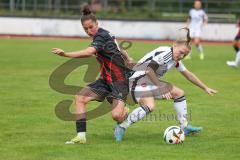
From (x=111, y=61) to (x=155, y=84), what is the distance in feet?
2.45

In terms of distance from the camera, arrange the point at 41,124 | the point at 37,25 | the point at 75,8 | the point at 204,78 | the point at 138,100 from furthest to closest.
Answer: the point at 75,8 → the point at 37,25 → the point at 204,78 → the point at 41,124 → the point at 138,100

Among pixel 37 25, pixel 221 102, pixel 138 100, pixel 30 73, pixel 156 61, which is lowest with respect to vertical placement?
pixel 37 25

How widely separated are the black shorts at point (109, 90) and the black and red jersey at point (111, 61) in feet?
0.23

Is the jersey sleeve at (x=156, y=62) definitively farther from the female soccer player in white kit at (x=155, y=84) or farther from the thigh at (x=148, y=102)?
the thigh at (x=148, y=102)

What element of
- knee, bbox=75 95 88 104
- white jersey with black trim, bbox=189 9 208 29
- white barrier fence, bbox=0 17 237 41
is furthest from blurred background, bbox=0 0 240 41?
knee, bbox=75 95 88 104

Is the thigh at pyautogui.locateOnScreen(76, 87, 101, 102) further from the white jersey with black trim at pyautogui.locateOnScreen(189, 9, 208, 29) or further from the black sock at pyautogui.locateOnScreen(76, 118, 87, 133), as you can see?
the white jersey with black trim at pyautogui.locateOnScreen(189, 9, 208, 29)

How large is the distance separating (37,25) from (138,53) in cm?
1323

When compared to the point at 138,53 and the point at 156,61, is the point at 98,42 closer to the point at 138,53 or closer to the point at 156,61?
the point at 156,61

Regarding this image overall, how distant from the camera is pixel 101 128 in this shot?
36.5ft

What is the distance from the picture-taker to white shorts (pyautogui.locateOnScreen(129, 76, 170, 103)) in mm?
10297

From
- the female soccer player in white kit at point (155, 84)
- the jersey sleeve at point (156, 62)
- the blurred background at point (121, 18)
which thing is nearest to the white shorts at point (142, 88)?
Result: the female soccer player in white kit at point (155, 84)

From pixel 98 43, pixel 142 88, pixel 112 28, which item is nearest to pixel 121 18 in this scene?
pixel 112 28

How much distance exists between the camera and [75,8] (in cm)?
4266

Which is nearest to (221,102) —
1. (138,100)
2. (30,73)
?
(138,100)
